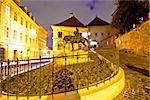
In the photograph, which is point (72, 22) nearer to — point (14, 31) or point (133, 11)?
point (133, 11)

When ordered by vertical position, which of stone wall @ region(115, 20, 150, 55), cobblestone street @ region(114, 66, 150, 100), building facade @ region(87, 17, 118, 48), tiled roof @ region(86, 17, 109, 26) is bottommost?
cobblestone street @ region(114, 66, 150, 100)

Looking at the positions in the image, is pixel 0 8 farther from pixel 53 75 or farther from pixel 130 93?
pixel 130 93

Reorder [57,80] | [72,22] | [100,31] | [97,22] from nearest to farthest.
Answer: [57,80], [72,22], [100,31], [97,22]

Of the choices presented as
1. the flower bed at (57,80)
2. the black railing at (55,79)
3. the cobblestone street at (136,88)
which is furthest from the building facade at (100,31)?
the cobblestone street at (136,88)

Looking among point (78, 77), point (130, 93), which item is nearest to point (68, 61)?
point (78, 77)

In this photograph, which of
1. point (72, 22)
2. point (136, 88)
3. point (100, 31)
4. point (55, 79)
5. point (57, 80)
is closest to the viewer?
point (136, 88)

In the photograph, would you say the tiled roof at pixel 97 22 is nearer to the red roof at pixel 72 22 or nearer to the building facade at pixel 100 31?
the building facade at pixel 100 31

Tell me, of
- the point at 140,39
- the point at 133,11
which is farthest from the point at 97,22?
the point at 140,39

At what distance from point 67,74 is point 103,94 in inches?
150

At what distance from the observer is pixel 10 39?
79.4ft

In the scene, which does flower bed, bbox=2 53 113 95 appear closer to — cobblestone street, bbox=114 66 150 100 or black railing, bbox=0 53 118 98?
black railing, bbox=0 53 118 98

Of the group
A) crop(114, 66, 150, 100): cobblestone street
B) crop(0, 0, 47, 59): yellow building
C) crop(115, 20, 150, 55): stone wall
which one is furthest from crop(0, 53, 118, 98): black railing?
crop(115, 20, 150, 55): stone wall

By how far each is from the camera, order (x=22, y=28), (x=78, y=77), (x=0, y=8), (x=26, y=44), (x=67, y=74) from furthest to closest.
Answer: (x=26, y=44) → (x=22, y=28) → (x=0, y=8) → (x=67, y=74) → (x=78, y=77)

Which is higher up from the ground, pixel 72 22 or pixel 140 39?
pixel 72 22
